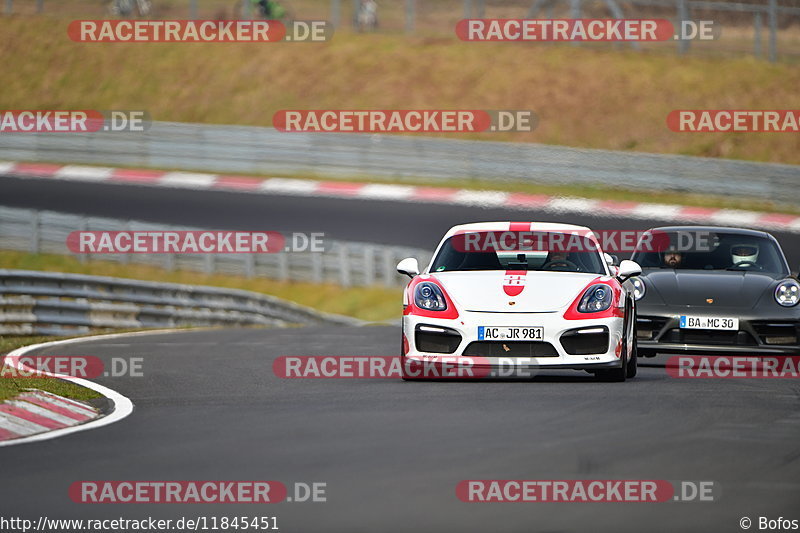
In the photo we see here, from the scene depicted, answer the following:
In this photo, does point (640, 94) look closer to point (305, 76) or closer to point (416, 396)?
point (305, 76)

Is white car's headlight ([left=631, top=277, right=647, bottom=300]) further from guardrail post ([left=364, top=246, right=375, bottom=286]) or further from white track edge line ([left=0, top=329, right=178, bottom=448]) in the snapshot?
guardrail post ([left=364, top=246, right=375, bottom=286])

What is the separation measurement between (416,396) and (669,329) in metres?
3.05

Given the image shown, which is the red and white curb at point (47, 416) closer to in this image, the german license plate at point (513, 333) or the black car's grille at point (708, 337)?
the german license plate at point (513, 333)

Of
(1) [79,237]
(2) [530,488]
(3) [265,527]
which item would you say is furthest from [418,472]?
(1) [79,237]

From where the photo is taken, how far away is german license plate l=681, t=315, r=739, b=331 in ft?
40.1

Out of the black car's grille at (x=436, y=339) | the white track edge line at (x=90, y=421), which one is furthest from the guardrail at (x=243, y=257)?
the black car's grille at (x=436, y=339)

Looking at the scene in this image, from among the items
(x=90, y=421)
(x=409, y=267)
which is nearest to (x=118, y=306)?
(x=409, y=267)

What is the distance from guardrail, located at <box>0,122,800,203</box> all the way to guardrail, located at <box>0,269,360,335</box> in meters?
9.59

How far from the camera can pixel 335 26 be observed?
4247 cm

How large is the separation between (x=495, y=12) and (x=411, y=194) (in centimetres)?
1172

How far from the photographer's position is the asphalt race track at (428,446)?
20.3 feet

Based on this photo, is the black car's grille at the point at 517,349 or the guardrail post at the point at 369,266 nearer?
the black car's grille at the point at 517,349

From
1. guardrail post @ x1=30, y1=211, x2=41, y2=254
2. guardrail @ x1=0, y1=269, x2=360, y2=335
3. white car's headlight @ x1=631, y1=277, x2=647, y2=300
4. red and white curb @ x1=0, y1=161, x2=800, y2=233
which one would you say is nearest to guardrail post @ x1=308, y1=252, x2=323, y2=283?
red and white curb @ x1=0, y1=161, x2=800, y2=233

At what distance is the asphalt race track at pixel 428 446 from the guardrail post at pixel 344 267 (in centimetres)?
1377
